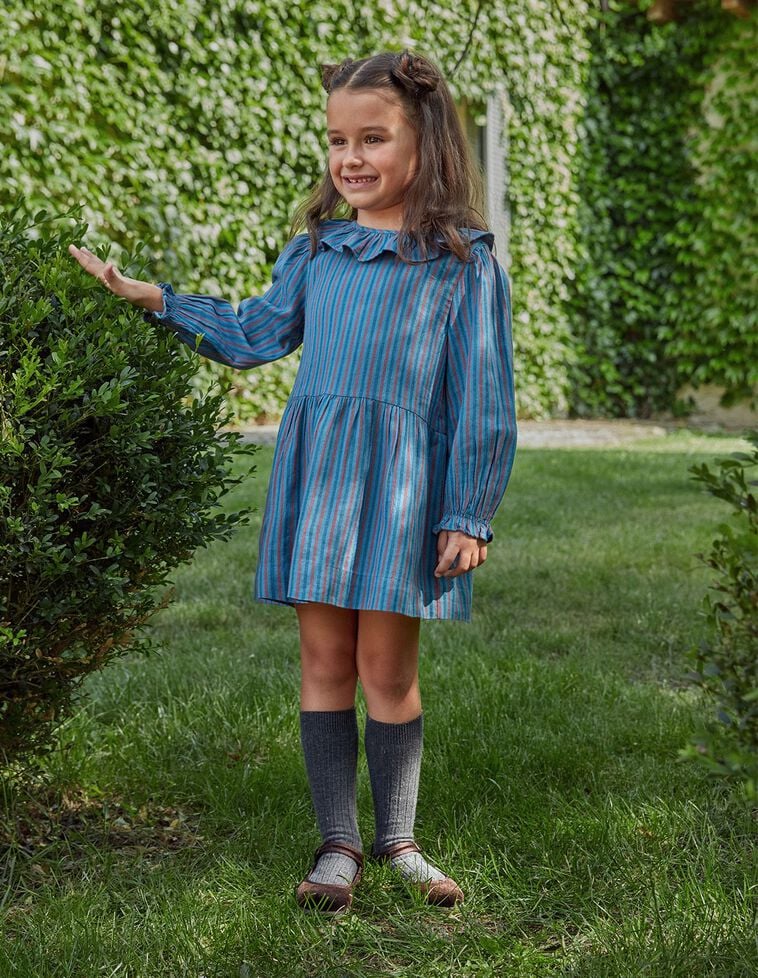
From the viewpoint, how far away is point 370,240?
218 centimetres

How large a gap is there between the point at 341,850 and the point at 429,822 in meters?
0.28

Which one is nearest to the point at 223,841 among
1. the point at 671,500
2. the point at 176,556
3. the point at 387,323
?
the point at 176,556

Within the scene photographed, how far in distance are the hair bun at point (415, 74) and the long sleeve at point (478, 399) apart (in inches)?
12.5

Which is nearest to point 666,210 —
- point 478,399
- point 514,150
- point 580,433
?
point 514,150

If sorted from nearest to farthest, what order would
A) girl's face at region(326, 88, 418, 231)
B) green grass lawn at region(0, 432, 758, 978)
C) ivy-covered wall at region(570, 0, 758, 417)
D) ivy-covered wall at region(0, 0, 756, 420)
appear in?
green grass lawn at region(0, 432, 758, 978) → girl's face at region(326, 88, 418, 231) → ivy-covered wall at region(0, 0, 756, 420) → ivy-covered wall at region(570, 0, 758, 417)

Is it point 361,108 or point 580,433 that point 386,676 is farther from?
point 580,433

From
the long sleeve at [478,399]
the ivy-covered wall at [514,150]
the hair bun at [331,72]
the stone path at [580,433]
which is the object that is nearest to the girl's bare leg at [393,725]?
the long sleeve at [478,399]

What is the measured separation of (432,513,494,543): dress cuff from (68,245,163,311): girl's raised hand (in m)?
0.69

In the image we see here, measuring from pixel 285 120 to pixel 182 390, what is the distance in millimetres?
6341

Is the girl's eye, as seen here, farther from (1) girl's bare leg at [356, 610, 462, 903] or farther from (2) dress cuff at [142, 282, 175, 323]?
(1) girl's bare leg at [356, 610, 462, 903]

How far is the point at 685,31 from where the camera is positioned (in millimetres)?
10445

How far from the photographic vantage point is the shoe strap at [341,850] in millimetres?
2125

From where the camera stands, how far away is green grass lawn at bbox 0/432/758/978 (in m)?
1.85

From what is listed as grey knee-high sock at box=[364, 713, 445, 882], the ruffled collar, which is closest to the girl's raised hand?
the ruffled collar
